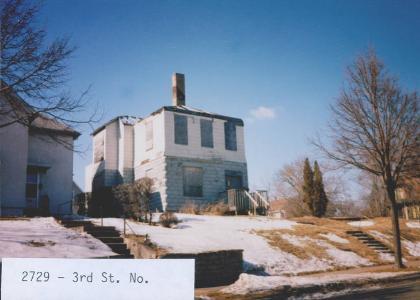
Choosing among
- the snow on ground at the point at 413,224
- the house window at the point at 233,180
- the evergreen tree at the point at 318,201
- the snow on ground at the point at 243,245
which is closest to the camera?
the snow on ground at the point at 243,245

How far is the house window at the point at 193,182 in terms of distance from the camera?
63.6 feet

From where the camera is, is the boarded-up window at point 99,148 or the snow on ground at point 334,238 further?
the boarded-up window at point 99,148

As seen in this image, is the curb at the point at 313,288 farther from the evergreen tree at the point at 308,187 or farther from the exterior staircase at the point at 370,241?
the evergreen tree at the point at 308,187

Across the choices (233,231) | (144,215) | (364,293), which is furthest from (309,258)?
(144,215)

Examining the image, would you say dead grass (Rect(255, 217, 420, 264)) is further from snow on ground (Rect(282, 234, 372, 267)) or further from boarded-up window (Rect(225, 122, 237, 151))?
boarded-up window (Rect(225, 122, 237, 151))

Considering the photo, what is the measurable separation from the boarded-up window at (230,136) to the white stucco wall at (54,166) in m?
8.86

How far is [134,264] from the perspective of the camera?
3.79m

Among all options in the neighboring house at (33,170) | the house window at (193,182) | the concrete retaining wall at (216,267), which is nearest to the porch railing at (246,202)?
the house window at (193,182)

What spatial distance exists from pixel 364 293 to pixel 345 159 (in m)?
5.27

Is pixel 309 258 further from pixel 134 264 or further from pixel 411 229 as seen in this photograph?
pixel 411 229

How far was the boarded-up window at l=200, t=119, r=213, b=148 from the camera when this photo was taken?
20.6 meters

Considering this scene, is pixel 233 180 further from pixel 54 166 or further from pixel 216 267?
pixel 216 267

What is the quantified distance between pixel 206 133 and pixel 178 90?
3691 millimetres

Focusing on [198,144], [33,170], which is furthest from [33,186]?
[198,144]
